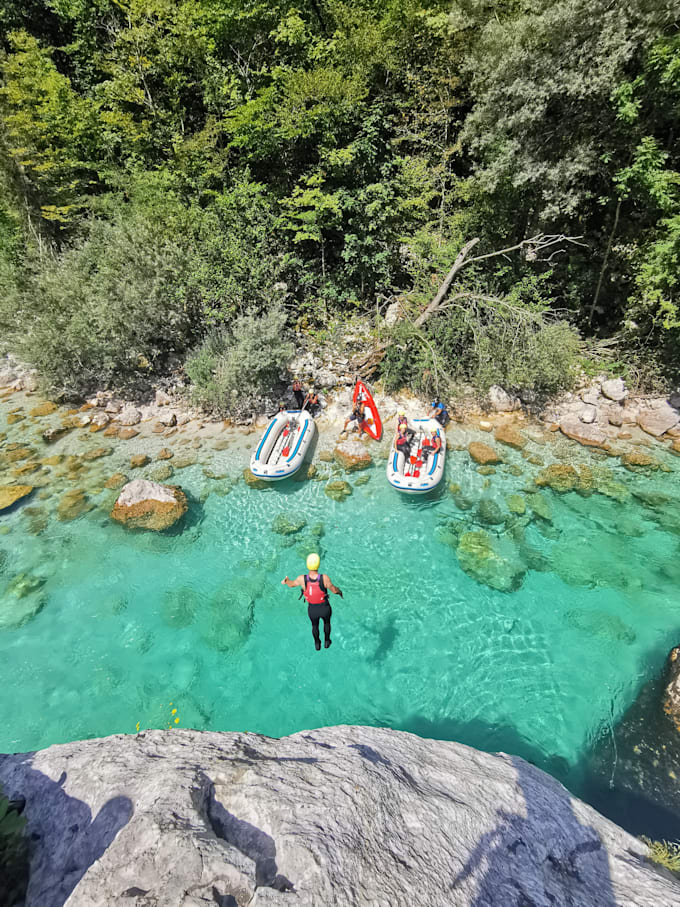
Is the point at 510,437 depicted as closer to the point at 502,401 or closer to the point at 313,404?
the point at 502,401

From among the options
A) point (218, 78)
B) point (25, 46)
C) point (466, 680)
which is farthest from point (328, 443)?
point (25, 46)

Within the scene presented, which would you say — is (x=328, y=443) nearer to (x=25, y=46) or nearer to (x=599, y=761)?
(x=599, y=761)

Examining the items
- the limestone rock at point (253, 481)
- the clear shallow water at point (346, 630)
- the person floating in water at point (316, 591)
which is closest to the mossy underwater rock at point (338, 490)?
the clear shallow water at point (346, 630)

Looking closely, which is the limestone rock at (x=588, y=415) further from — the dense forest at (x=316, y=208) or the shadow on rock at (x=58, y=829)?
the shadow on rock at (x=58, y=829)

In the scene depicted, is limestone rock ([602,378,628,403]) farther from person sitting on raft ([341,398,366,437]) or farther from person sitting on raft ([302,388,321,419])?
person sitting on raft ([302,388,321,419])

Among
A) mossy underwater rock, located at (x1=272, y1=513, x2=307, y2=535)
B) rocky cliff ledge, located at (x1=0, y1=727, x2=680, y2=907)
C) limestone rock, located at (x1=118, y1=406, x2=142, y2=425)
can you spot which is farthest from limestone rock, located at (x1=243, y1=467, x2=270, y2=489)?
rocky cliff ledge, located at (x1=0, y1=727, x2=680, y2=907)

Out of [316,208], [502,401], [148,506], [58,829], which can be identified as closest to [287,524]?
[148,506]
